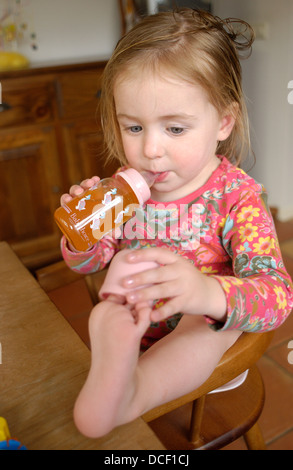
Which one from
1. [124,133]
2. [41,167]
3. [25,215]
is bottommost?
[25,215]

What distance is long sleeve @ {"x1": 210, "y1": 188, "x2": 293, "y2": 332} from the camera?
1.98 ft

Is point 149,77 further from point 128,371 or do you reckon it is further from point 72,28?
point 72,28

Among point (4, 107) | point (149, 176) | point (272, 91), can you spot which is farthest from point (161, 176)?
point (272, 91)

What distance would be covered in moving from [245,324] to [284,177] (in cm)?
193

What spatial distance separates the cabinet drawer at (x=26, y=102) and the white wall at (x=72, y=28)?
0.47 metres

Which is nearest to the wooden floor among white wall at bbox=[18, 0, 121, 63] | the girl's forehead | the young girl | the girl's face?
the young girl

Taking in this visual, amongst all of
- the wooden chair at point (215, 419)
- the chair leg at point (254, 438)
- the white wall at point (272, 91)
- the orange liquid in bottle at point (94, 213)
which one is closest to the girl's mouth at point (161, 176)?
the orange liquid in bottle at point (94, 213)

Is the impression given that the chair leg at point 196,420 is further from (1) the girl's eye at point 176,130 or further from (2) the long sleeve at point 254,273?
(1) the girl's eye at point 176,130

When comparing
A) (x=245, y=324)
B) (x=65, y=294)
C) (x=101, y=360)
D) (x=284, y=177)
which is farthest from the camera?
(x=284, y=177)

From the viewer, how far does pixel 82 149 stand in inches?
85.5

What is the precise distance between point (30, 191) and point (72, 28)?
981 millimetres

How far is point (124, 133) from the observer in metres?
0.81

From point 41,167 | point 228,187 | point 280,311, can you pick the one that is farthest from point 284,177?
point 280,311
